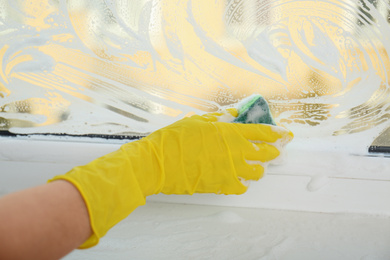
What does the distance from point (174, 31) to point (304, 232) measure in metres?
0.70

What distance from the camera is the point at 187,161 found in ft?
2.59

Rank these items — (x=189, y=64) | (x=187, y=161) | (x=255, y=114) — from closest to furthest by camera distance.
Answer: (x=187, y=161), (x=255, y=114), (x=189, y=64)

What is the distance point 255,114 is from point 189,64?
0.28m

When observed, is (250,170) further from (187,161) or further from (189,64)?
(189,64)

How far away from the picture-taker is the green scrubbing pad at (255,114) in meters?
0.89

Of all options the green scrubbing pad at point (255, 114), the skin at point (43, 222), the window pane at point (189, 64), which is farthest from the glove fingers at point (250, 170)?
the skin at point (43, 222)

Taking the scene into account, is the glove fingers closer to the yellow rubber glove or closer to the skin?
the yellow rubber glove

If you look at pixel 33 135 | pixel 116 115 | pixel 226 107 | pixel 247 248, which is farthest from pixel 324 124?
pixel 33 135

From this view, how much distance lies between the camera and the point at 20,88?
1.15 metres

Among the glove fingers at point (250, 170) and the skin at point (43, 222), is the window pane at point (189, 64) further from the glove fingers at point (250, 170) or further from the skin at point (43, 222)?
the skin at point (43, 222)

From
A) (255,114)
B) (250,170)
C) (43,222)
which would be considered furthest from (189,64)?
(43,222)

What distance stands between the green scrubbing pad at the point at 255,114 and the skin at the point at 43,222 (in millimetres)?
490

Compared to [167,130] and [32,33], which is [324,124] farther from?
[32,33]

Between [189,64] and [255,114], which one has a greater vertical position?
[189,64]
